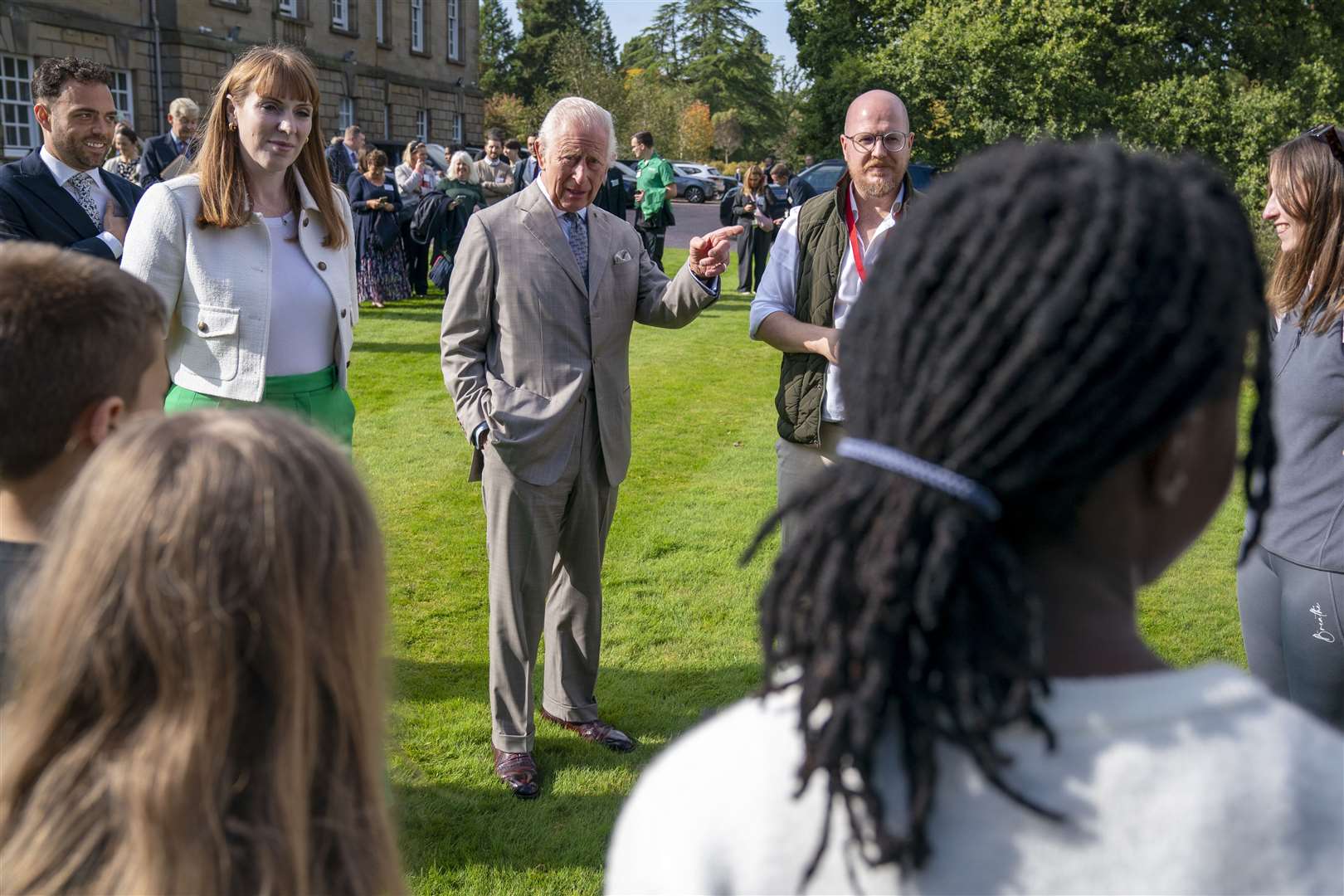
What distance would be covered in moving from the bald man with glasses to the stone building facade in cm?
1572

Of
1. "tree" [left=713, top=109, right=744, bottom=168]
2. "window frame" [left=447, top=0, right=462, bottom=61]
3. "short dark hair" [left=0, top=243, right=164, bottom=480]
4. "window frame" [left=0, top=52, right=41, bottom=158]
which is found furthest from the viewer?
"tree" [left=713, top=109, right=744, bottom=168]

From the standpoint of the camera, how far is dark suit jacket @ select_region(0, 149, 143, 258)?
13.7ft

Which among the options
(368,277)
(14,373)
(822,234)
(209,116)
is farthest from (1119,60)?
(14,373)

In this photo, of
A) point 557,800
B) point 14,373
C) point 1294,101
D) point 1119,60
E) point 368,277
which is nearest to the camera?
point 14,373

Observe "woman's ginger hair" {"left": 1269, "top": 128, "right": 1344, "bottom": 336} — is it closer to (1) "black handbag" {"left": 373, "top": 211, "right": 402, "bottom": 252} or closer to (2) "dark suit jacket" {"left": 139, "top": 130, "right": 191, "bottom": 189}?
(2) "dark suit jacket" {"left": 139, "top": 130, "right": 191, "bottom": 189}

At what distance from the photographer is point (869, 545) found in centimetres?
109

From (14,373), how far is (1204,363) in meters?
1.78

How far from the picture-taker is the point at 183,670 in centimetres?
128

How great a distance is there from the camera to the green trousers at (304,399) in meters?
3.74

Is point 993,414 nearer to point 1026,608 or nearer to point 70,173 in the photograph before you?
point 1026,608

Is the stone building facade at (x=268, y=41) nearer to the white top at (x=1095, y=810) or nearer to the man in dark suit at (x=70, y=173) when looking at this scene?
the man in dark suit at (x=70, y=173)

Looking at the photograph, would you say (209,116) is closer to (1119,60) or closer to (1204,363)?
(1204,363)

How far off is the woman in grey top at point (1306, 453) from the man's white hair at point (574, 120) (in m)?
2.16

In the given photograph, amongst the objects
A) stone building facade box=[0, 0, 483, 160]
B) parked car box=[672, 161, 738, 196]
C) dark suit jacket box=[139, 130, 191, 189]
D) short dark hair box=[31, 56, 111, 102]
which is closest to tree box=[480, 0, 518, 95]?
stone building facade box=[0, 0, 483, 160]
